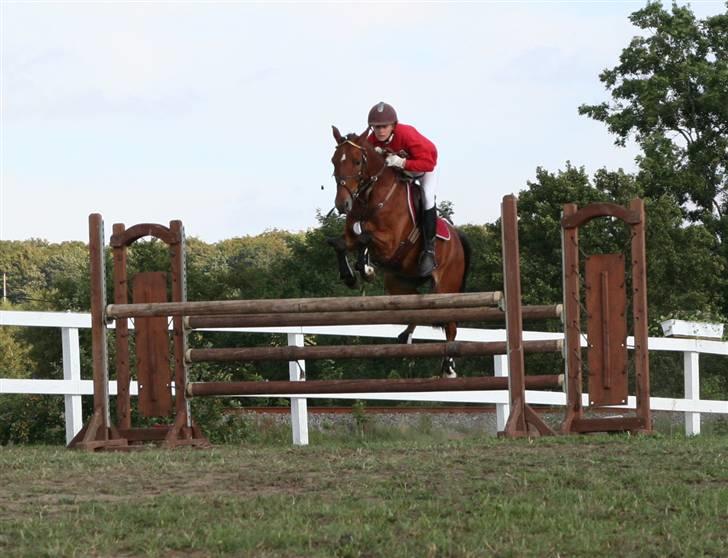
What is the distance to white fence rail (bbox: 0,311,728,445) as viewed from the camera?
38.3ft

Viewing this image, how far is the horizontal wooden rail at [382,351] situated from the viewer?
9602mm

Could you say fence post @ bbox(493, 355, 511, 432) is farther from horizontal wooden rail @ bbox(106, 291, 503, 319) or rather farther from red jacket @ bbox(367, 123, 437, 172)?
horizontal wooden rail @ bbox(106, 291, 503, 319)

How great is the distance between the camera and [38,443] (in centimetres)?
1309

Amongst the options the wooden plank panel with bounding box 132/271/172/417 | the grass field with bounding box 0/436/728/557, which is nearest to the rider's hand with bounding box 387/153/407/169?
the wooden plank panel with bounding box 132/271/172/417

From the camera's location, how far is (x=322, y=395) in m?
11.2

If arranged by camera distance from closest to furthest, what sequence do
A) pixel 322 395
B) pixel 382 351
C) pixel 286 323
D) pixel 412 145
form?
pixel 286 323 < pixel 382 351 < pixel 412 145 < pixel 322 395

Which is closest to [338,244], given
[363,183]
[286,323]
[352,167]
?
[363,183]

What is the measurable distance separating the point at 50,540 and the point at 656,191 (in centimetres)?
3351

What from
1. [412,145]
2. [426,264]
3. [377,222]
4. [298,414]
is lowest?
[298,414]

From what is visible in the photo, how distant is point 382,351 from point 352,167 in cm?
139

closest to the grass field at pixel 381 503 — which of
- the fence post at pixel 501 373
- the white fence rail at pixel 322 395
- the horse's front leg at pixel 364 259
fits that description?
the horse's front leg at pixel 364 259

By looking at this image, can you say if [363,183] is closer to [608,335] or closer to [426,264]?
[426,264]

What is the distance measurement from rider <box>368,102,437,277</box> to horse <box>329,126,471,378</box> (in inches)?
3.8

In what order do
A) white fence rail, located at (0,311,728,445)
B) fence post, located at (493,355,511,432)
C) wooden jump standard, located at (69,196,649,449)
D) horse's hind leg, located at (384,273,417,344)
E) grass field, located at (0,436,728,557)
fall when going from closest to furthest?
grass field, located at (0,436,728,557) < wooden jump standard, located at (69,196,649,449) < horse's hind leg, located at (384,273,417,344) < white fence rail, located at (0,311,728,445) < fence post, located at (493,355,511,432)
